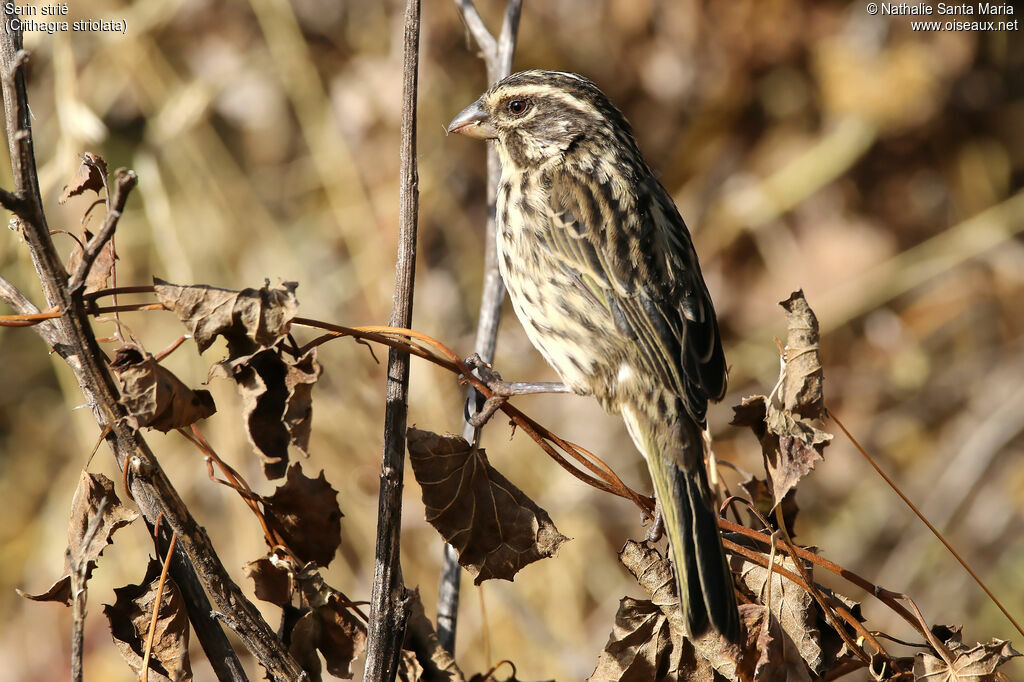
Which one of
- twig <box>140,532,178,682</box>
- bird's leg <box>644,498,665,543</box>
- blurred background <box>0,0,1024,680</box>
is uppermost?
blurred background <box>0,0,1024,680</box>

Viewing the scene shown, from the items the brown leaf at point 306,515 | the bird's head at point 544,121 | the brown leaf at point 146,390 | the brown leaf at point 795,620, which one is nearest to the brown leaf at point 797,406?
the brown leaf at point 795,620

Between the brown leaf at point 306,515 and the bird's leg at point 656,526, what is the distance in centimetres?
81

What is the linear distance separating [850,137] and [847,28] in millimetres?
761

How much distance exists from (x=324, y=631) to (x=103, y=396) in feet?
2.36

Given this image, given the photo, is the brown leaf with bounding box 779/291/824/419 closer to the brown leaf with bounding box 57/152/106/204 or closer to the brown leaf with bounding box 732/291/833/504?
the brown leaf with bounding box 732/291/833/504

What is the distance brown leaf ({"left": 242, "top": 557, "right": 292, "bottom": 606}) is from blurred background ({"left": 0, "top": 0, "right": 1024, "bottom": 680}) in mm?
3115

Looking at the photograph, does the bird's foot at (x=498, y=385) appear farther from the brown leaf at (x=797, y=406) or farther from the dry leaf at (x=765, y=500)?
the brown leaf at (x=797, y=406)

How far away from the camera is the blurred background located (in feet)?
18.3

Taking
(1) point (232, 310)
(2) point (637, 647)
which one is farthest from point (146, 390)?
(2) point (637, 647)

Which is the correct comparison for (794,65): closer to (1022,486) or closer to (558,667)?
(1022,486)

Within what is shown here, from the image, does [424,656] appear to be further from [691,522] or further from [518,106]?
[518,106]

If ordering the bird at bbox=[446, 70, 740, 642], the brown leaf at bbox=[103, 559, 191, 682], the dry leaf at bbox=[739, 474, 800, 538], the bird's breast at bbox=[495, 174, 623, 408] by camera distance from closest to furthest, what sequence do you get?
the brown leaf at bbox=[103, 559, 191, 682] < the dry leaf at bbox=[739, 474, 800, 538] < the bird at bbox=[446, 70, 740, 642] < the bird's breast at bbox=[495, 174, 623, 408]

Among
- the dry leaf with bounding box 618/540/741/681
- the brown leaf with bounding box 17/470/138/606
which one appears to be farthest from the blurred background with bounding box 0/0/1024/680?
the brown leaf with bounding box 17/470/138/606

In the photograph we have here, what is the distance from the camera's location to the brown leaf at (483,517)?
206 centimetres
